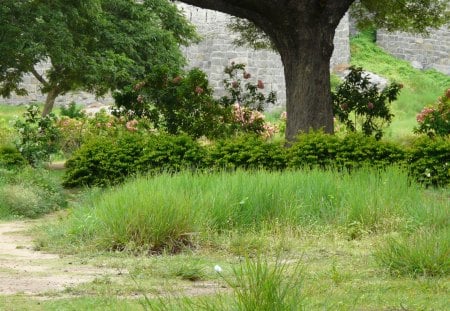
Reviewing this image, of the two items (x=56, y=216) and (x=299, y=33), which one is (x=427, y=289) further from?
(x=299, y=33)

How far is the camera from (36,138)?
15.9 metres

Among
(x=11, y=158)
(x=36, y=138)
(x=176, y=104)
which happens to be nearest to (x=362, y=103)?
(x=176, y=104)

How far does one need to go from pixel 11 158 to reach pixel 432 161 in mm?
6629

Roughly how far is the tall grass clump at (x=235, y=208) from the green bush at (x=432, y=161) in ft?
9.33

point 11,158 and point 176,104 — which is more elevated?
point 176,104

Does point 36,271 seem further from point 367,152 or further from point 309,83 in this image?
point 309,83

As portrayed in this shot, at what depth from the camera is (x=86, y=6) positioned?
62.4ft

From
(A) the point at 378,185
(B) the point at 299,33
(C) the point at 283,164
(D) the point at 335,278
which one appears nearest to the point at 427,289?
(D) the point at 335,278

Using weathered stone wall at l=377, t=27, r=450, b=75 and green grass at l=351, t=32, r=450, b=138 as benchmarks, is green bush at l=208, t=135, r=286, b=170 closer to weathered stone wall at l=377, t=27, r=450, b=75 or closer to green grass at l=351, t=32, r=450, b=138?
green grass at l=351, t=32, r=450, b=138

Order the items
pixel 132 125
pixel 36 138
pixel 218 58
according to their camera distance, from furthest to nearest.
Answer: pixel 218 58
pixel 132 125
pixel 36 138

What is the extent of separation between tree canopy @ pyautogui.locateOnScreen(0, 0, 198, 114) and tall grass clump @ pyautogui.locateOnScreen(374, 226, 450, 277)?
39.4 ft

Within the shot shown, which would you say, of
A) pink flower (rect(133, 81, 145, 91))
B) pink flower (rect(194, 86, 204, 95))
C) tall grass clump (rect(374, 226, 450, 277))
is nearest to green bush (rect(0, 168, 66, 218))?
pink flower (rect(133, 81, 145, 91))

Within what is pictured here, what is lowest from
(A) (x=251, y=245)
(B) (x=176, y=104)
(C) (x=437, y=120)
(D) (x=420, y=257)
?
(A) (x=251, y=245)

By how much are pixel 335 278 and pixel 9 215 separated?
6.01 meters
